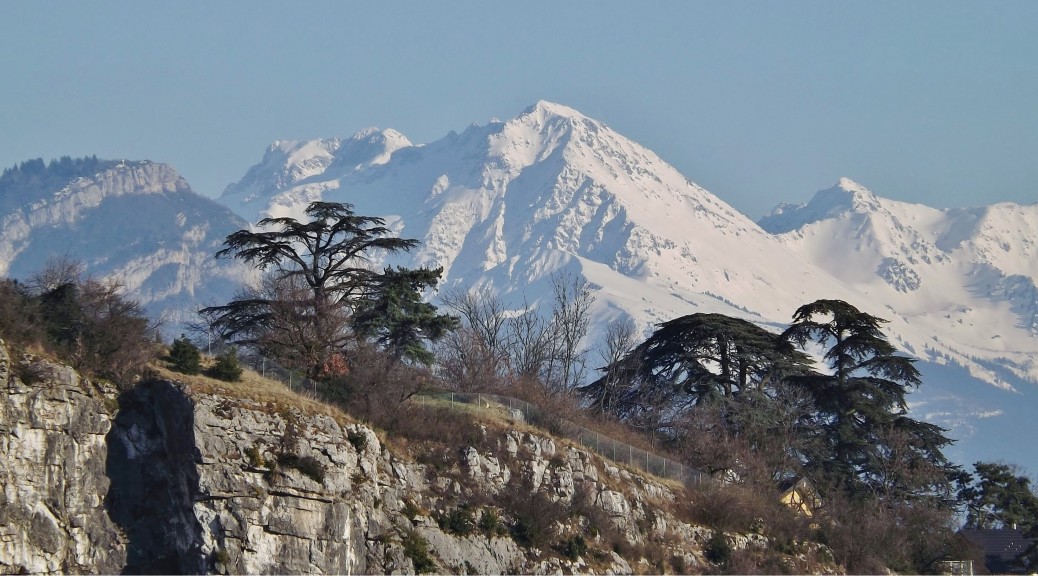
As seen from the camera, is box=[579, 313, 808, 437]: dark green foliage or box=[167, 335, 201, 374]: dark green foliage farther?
box=[579, 313, 808, 437]: dark green foliage

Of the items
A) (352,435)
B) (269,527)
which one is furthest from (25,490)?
(352,435)

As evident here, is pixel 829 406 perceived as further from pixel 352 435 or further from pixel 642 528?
pixel 352 435

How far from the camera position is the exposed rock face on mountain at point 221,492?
53.4 m

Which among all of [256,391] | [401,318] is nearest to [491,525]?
[256,391]

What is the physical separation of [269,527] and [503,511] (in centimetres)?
1129

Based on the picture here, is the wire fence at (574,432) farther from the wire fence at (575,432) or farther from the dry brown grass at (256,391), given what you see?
the dry brown grass at (256,391)

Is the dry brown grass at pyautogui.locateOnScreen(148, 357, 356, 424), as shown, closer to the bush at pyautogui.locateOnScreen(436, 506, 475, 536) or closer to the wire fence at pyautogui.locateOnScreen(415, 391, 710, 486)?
the bush at pyautogui.locateOnScreen(436, 506, 475, 536)

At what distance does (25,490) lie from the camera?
5247 cm

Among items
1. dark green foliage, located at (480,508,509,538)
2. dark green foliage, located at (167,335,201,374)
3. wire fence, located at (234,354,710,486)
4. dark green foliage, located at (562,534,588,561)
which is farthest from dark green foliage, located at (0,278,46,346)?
dark green foliage, located at (562,534,588,561)

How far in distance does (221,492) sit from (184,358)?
709 centimetres

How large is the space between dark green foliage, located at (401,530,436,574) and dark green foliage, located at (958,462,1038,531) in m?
50.9

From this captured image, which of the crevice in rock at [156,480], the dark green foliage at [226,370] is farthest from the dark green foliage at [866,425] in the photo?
the crevice in rock at [156,480]

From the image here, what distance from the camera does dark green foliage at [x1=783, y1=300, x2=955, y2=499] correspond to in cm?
8700

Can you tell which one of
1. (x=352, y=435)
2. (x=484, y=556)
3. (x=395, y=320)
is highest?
(x=395, y=320)
